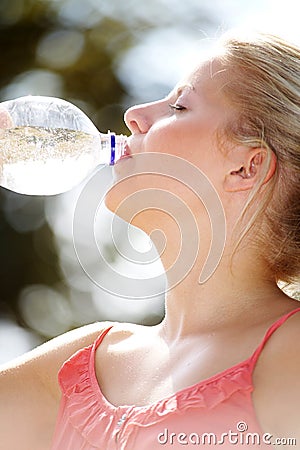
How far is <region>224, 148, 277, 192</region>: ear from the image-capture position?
5.10ft

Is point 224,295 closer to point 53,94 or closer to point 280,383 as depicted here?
point 280,383

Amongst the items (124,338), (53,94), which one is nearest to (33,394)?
(124,338)

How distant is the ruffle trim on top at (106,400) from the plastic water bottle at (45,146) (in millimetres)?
336

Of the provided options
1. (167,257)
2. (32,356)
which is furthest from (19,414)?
(167,257)

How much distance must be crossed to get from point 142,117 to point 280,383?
1.71 ft

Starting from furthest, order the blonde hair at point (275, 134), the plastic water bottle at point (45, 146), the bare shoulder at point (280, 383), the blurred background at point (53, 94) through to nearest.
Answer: the blurred background at point (53, 94), the plastic water bottle at point (45, 146), the blonde hair at point (275, 134), the bare shoulder at point (280, 383)

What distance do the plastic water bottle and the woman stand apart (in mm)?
160

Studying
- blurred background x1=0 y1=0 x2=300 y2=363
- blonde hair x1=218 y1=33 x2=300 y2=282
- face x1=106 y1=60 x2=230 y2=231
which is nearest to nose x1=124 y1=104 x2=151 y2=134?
face x1=106 y1=60 x2=230 y2=231

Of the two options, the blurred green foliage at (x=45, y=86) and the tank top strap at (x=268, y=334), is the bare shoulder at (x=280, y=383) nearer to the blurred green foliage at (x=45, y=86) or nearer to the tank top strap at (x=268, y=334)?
the tank top strap at (x=268, y=334)

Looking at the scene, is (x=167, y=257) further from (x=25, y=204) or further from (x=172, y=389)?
(x=25, y=204)

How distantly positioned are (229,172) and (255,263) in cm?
15

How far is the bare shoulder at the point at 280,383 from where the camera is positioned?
1.29m

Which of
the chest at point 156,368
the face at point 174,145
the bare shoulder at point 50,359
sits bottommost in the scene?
the chest at point 156,368

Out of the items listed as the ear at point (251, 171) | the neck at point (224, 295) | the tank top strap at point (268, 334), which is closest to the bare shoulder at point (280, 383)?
the tank top strap at point (268, 334)
